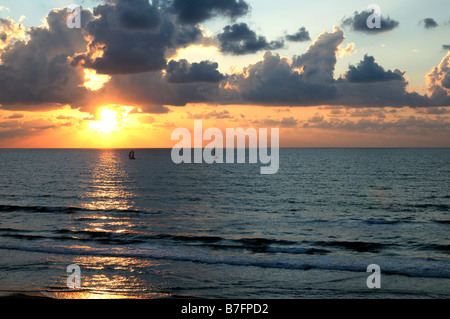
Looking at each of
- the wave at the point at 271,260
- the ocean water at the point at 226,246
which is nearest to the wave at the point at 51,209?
the ocean water at the point at 226,246

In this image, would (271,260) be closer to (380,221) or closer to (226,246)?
(226,246)

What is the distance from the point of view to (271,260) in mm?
23156

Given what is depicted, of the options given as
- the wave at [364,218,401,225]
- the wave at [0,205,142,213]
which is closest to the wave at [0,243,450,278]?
the wave at [364,218,401,225]

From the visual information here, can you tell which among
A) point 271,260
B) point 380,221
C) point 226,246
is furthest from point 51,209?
point 380,221

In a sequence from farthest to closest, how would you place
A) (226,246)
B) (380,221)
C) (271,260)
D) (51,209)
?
1. (51,209)
2. (380,221)
3. (226,246)
4. (271,260)

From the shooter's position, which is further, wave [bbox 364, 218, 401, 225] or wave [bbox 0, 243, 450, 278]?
wave [bbox 364, 218, 401, 225]

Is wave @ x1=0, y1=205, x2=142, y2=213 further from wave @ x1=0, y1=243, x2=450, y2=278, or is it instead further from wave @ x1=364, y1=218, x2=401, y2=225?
wave @ x1=364, y1=218, x2=401, y2=225

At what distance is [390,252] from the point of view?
2578 cm

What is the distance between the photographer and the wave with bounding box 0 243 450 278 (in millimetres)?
21141

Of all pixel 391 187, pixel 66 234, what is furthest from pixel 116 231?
pixel 391 187

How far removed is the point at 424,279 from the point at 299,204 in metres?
29.5

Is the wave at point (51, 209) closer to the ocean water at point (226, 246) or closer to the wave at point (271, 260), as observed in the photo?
the ocean water at point (226, 246)

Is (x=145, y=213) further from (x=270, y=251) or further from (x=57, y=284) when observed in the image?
(x=57, y=284)

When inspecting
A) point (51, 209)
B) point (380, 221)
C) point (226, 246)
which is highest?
point (51, 209)
